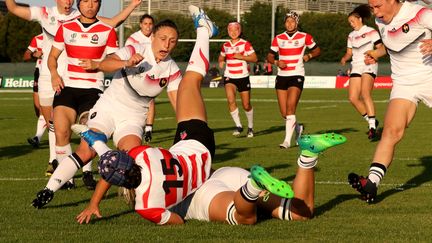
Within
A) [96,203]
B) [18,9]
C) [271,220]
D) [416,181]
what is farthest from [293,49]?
[96,203]

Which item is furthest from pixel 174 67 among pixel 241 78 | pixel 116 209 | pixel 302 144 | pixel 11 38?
pixel 11 38

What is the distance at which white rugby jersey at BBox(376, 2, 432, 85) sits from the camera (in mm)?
10227

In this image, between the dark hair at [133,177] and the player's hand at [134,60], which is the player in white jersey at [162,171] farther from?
the player's hand at [134,60]

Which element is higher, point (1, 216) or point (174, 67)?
point (174, 67)

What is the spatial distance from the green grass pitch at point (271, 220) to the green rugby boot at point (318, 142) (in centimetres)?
65

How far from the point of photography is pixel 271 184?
7.25m

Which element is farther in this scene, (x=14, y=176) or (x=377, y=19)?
(x=14, y=176)

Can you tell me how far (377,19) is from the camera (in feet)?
34.4

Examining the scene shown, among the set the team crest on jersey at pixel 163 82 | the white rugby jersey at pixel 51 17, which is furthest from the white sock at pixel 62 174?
the white rugby jersey at pixel 51 17

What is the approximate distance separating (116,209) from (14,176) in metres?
3.77

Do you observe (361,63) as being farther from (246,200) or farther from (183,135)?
(246,200)

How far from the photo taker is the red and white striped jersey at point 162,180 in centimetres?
770

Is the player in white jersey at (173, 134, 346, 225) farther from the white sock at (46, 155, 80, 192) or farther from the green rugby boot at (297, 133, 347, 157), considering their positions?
the white sock at (46, 155, 80, 192)

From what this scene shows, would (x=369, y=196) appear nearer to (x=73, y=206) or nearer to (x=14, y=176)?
(x=73, y=206)
